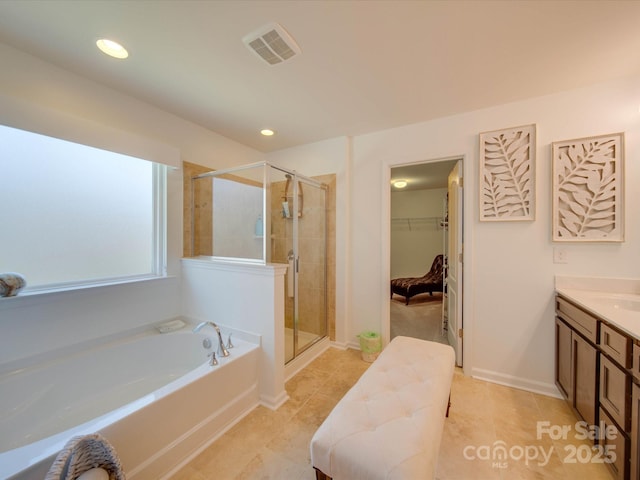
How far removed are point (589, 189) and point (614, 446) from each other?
1.66 m

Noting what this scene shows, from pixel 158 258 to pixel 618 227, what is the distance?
378 centimetres

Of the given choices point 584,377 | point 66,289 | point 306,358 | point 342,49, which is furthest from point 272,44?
point 584,377

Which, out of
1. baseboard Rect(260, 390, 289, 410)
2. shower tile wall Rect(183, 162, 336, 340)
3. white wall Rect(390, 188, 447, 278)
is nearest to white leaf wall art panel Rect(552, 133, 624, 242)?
shower tile wall Rect(183, 162, 336, 340)

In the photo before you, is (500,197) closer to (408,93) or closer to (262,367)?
(408,93)

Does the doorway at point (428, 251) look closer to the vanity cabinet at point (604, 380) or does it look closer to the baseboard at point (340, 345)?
the baseboard at point (340, 345)

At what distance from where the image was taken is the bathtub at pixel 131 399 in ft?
3.99

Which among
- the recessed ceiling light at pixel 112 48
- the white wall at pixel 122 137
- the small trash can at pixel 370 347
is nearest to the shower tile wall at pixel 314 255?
the small trash can at pixel 370 347

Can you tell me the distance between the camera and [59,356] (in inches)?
68.4

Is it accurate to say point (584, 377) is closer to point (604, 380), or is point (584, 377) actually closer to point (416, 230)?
point (604, 380)

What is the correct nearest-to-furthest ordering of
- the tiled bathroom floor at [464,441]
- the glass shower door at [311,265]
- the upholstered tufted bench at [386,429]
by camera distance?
1. the upholstered tufted bench at [386,429]
2. the tiled bathroom floor at [464,441]
3. the glass shower door at [311,265]

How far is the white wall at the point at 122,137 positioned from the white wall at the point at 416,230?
4.50 metres

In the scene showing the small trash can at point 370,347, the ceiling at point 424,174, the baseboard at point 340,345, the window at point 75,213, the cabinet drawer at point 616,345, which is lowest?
the baseboard at point 340,345

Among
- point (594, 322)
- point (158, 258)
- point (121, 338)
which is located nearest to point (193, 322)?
point (121, 338)

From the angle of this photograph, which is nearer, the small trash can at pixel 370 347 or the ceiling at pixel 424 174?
the small trash can at pixel 370 347
